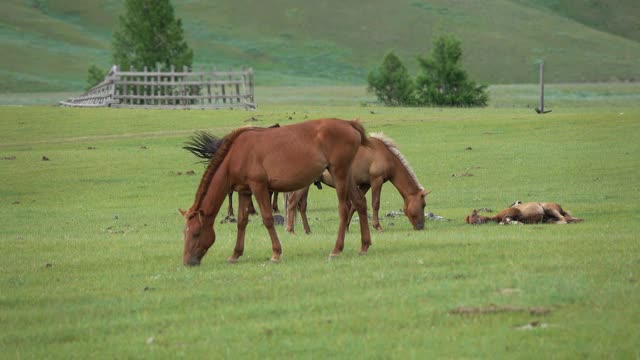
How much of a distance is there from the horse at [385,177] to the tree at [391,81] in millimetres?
62815

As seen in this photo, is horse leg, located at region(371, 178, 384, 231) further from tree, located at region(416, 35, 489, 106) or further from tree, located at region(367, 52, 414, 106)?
tree, located at region(367, 52, 414, 106)

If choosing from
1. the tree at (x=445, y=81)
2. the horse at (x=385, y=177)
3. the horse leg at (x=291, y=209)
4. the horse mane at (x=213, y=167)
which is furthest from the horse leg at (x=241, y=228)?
the tree at (x=445, y=81)

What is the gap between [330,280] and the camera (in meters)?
12.3

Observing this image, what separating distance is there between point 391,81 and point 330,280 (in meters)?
72.9

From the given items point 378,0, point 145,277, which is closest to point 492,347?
point 145,277

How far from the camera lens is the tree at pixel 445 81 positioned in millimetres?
74500

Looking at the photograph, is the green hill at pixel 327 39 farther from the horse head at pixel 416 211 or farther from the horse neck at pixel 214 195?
the horse neck at pixel 214 195

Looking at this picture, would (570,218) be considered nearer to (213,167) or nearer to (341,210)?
(341,210)

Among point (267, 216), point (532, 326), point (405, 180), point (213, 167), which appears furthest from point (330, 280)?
point (405, 180)

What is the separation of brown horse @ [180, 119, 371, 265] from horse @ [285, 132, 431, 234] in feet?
14.6

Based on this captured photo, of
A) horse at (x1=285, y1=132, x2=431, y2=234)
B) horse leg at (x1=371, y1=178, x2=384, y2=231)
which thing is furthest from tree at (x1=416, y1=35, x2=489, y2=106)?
horse at (x1=285, y1=132, x2=431, y2=234)

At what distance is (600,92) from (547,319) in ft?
340

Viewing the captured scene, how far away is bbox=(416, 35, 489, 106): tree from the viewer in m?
74.5

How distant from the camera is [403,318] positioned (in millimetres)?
10078
